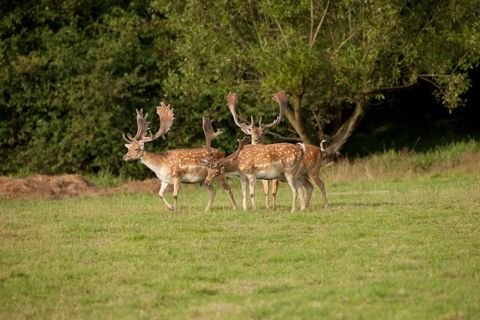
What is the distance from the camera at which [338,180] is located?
80.3 feet

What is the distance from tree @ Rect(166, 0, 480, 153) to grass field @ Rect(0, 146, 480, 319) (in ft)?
17.8

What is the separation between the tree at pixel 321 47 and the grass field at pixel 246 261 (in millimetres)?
5429

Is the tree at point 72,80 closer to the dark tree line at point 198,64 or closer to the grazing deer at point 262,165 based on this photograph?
the dark tree line at point 198,64

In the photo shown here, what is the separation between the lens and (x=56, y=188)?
23.1m

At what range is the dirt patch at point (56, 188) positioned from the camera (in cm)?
2258

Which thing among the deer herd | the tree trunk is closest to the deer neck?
the deer herd

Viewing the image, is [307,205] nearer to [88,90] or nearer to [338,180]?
[338,180]

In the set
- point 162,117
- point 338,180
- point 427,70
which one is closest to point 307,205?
point 162,117

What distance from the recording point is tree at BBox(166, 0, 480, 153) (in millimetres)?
24062

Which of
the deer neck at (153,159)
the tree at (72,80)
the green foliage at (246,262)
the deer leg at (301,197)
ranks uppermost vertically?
the tree at (72,80)

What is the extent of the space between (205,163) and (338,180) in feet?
22.5

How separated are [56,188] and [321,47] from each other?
7037 mm

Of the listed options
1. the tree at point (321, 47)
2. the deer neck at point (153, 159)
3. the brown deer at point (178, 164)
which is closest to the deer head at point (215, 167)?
the brown deer at point (178, 164)

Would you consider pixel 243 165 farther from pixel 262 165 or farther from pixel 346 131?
pixel 346 131
